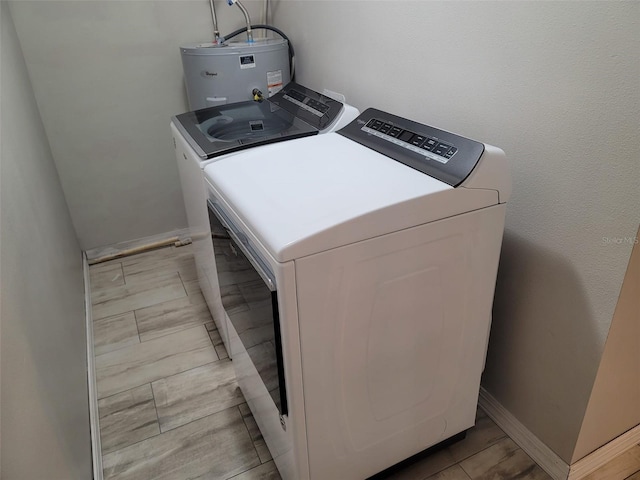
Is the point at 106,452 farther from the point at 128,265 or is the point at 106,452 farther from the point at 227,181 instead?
the point at 128,265

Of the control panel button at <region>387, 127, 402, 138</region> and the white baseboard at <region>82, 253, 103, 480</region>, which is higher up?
the control panel button at <region>387, 127, 402, 138</region>

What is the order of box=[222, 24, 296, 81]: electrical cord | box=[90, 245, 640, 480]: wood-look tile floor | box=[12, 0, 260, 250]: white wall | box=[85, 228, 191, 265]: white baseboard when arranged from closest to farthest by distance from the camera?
box=[90, 245, 640, 480]: wood-look tile floor < box=[12, 0, 260, 250]: white wall < box=[222, 24, 296, 81]: electrical cord < box=[85, 228, 191, 265]: white baseboard

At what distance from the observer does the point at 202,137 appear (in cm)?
160

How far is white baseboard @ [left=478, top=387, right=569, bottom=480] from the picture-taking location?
54.1 inches

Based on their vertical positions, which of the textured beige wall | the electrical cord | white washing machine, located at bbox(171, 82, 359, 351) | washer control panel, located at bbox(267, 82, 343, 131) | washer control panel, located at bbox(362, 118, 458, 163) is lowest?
the textured beige wall

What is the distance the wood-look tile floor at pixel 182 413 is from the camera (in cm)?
145

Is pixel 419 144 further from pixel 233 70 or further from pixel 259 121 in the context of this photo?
pixel 233 70

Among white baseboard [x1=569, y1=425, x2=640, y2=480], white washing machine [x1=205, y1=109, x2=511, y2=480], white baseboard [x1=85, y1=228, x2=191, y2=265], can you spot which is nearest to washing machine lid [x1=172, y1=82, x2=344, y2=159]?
white washing machine [x1=205, y1=109, x2=511, y2=480]

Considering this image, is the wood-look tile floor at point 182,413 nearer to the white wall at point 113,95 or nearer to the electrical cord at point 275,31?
the white wall at point 113,95

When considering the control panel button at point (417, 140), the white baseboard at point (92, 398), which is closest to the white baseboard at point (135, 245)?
the white baseboard at point (92, 398)

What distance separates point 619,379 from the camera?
1.25 metres

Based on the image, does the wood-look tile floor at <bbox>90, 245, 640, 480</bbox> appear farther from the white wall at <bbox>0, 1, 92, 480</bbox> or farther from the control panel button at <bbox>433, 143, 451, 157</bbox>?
the control panel button at <bbox>433, 143, 451, 157</bbox>

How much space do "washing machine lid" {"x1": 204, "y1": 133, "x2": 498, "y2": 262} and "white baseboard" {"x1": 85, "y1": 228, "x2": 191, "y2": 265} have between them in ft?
5.00

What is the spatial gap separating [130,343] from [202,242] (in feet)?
1.97
